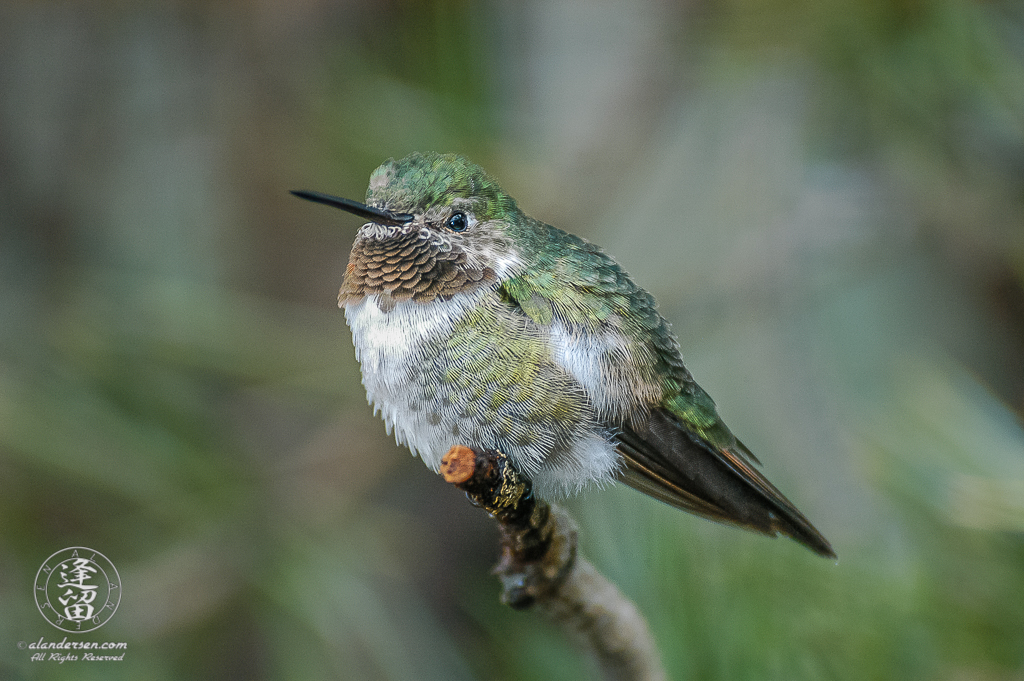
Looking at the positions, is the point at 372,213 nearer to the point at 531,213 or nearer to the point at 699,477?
the point at 699,477

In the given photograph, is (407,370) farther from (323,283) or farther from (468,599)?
(323,283)

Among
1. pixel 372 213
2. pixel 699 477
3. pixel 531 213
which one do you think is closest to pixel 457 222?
pixel 372 213

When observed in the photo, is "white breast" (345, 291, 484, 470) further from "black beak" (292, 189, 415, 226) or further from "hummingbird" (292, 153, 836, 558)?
"black beak" (292, 189, 415, 226)

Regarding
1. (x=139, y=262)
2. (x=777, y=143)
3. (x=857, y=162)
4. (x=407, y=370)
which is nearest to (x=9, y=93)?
(x=139, y=262)

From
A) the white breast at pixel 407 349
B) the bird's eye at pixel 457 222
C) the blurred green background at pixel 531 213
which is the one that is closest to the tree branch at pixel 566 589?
the blurred green background at pixel 531 213

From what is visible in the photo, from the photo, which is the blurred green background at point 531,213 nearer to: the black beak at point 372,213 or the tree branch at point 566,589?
the tree branch at point 566,589

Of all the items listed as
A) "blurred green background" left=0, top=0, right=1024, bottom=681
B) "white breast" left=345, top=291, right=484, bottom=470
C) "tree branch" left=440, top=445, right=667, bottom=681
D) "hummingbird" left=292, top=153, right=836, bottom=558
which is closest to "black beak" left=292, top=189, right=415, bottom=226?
"hummingbird" left=292, top=153, right=836, bottom=558
